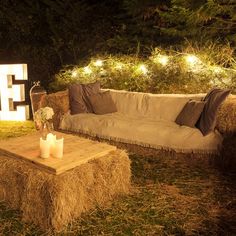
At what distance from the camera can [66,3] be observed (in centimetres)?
829

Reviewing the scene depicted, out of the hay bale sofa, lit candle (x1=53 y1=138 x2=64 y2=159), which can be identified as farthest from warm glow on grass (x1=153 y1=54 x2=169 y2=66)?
lit candle (x1=53 y1=138 x2=64 y2=159)

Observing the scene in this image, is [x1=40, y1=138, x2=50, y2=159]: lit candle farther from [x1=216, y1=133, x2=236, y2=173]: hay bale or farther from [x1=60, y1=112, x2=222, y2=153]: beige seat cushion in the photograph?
[x1=216, y1=133, x2=236, y2=173]: hay bale

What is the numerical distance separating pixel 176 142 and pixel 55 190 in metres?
1.58

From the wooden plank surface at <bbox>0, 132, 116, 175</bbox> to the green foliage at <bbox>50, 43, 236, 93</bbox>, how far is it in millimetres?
2390

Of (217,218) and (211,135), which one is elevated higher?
(211,135)

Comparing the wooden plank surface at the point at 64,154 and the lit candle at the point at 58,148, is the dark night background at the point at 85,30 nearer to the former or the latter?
the wooden plank surface at the point at 64,154

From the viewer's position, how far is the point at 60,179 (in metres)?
2.24

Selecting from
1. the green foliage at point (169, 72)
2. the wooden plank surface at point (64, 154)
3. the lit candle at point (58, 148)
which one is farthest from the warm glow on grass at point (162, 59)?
the lit candle at point (58, 148)

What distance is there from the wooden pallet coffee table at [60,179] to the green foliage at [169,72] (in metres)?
2.42

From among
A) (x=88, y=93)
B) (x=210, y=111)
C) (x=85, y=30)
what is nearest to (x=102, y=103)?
(x=88, y=93)

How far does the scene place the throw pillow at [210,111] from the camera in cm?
335

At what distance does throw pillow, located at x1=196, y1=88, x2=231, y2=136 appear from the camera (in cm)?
335

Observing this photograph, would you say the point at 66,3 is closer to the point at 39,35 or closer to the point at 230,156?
the point at 39,35

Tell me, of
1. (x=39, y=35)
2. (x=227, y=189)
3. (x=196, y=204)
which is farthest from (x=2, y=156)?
(x=39, y=35)
